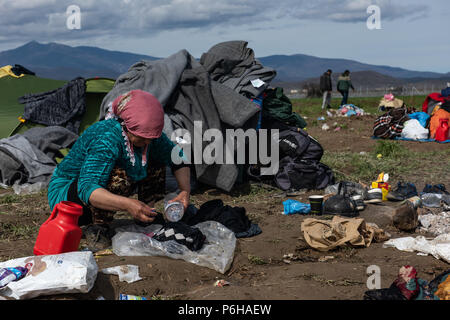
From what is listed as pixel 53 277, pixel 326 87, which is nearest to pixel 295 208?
pixel 53 277

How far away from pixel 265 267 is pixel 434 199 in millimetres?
2488

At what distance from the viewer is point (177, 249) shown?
365cm

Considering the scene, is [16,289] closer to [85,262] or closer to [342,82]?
[85,262]

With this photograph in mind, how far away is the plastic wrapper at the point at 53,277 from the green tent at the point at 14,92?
5483mm

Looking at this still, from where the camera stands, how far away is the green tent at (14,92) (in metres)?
7.87

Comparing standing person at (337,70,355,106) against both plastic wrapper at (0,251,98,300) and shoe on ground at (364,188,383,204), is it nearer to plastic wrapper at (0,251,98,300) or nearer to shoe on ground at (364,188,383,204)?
shoe on ground at (364,188,383,204)

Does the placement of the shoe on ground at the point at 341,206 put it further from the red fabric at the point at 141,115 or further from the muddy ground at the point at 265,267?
the red fabric at the point at 141,115

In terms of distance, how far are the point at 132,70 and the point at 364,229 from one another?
3530mm

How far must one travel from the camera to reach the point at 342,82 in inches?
805

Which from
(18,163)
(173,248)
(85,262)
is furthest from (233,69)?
(85,262)

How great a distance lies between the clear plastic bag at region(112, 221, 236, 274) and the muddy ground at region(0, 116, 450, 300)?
0.05m

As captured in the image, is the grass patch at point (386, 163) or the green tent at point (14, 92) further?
the green tent at point (14, 92)

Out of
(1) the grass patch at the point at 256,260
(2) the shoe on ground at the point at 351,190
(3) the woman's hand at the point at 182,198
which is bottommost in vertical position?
(1) the grass patch at the point at 256,260

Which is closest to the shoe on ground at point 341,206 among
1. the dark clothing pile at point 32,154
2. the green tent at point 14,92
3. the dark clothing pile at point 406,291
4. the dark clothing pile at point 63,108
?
the dark clothing pile at point 406,291
